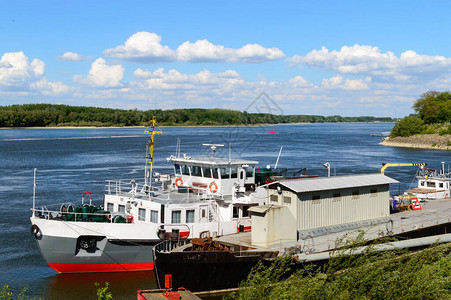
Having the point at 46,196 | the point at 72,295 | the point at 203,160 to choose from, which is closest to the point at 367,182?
the point at 203,160

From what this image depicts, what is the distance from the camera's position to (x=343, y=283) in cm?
1762

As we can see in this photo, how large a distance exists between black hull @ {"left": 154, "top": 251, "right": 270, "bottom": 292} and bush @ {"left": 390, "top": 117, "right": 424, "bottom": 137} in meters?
130

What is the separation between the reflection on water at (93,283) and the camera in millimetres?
25314

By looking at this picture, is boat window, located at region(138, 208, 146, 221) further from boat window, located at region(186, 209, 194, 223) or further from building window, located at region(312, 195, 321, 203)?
building window, located at region(312, 195, 321, 203)

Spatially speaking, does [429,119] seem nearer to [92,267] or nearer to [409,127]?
[409,127]

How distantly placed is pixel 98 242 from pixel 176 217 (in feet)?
14.8

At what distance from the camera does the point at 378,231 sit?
27.2 metres

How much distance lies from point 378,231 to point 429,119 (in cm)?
13849

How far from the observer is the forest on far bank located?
5600 inches

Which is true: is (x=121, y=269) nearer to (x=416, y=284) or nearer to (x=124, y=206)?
(x=124, y=206)

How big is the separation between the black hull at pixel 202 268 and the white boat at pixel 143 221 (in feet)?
11.4

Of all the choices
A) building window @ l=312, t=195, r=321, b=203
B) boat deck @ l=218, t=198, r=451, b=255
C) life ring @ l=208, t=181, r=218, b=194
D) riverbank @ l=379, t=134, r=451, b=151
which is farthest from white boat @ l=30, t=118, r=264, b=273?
riverbank @ l=379, t=134, r=451, b=151

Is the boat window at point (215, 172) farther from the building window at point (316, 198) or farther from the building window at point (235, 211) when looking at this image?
the building window at point (316, 198)

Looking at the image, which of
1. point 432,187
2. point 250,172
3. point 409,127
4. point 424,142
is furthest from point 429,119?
point 250,172
